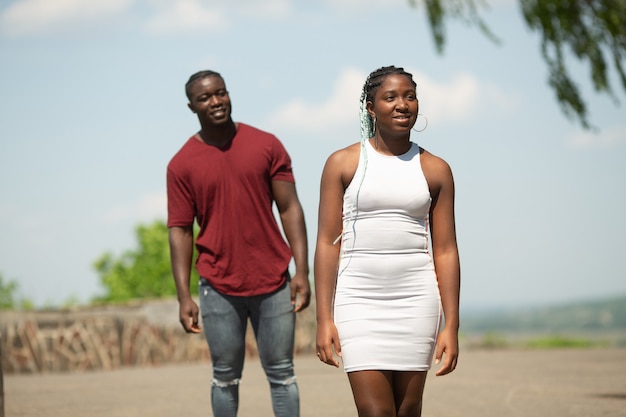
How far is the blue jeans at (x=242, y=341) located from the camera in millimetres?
6477

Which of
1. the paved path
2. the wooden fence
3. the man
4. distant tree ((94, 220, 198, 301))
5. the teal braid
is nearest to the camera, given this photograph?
the teal braid

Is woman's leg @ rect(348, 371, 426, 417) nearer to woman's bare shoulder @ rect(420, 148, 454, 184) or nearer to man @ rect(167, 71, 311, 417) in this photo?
woman's bare shoulder @ rect(420, 148, 454, 184)

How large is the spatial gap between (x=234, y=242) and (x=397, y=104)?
191 centimetres

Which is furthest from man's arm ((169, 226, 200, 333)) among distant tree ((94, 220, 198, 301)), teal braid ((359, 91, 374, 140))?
distant tree ((94, 220, 198, 301))

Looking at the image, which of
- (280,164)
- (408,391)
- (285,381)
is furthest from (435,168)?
(285,381)

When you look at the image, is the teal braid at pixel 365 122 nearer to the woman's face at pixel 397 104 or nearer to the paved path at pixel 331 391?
Result: the woman's face at pixel 397 104

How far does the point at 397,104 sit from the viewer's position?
4836 millimetres

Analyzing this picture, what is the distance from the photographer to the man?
21.2ft

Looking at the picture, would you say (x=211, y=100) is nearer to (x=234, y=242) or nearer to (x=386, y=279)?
(x=234, y=242)

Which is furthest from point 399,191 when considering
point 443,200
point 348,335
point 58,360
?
point 58,360

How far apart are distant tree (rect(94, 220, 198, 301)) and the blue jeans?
135 feet

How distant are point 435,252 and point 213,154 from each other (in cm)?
194

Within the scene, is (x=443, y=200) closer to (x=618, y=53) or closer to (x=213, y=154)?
(x=213, y=154)

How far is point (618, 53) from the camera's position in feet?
40.5
